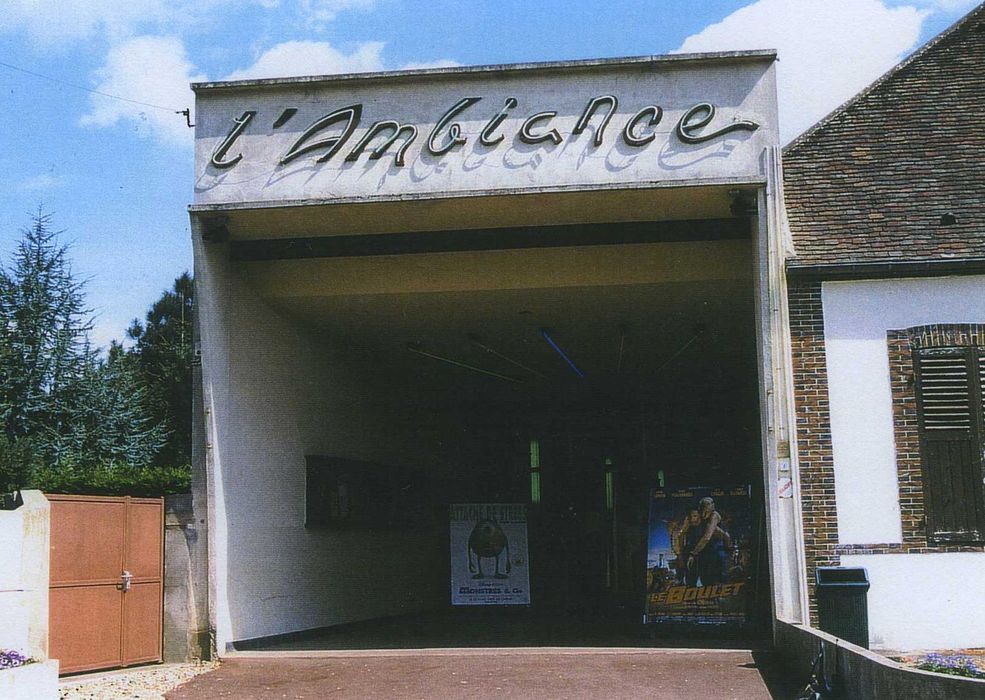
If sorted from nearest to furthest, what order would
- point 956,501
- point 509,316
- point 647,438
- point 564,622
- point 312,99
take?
point 956,501
point 312,99
point 509,316
point 564,622
point 647,438

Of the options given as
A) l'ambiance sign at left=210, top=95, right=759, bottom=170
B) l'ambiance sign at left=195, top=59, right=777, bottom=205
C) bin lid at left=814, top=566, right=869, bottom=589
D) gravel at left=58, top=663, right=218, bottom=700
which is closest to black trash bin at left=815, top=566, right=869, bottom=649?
bin lid at left=814, top=566, right=869, bottom=589

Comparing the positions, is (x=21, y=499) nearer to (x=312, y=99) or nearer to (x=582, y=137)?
(x=312, y=99)

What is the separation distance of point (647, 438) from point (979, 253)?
584 inches

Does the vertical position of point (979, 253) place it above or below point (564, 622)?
above

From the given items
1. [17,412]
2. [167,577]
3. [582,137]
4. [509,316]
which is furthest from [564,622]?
[17,412]

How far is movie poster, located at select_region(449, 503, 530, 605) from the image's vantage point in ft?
64.2

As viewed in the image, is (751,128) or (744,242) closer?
(751,128)

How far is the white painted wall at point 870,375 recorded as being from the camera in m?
12.6

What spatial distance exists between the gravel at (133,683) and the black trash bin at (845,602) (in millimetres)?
6944

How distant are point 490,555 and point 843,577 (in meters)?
8.43

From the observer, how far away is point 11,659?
9766 millimetres

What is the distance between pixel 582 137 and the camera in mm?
13141

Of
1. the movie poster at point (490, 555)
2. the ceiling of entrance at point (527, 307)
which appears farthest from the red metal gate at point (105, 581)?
the movie poster at point (490, 555)

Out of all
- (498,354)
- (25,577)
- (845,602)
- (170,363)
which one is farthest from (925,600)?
(170,363)
